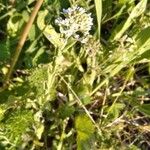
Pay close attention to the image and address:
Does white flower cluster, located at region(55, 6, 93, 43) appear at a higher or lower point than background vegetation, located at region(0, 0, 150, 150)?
higher

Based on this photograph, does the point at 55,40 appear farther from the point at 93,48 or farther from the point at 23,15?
the point at 23,15

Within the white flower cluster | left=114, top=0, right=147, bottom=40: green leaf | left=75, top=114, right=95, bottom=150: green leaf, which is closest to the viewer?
the white flower cluster

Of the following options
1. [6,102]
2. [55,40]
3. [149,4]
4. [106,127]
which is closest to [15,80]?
[6,102]

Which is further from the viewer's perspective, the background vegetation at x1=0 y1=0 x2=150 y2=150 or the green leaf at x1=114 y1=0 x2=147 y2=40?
the green leaf at x1=114 y1=0 x2=147 y2=40

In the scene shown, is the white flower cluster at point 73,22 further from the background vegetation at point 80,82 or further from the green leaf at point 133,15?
the green leaf at point 133,15

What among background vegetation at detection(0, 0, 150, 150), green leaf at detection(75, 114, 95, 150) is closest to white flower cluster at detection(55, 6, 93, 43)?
background vegetation at detection(0, 0, 150, 150)

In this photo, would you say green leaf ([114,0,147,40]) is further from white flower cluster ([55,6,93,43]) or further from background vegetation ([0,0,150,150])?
white flower cluster ([55,6,93,43])

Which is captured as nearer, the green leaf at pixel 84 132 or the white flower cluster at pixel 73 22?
the white flower cluster at pixel 73 22

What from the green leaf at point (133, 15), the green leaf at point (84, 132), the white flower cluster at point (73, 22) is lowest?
the green leaf at point (84, 132)

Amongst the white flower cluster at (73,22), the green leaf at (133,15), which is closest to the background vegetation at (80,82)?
the green leaf at (133,15)
